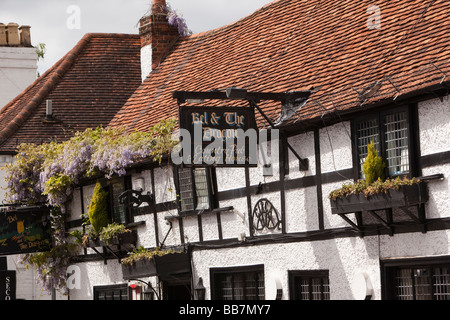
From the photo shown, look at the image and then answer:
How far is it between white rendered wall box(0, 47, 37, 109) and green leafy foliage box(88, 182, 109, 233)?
10432 millimetres

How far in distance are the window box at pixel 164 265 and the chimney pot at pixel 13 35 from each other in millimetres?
13428

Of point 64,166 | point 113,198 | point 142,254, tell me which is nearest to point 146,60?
point 64,166

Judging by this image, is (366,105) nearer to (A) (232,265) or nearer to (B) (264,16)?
(A) (232,265)

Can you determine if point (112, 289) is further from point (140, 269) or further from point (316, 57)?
point (316, 57)

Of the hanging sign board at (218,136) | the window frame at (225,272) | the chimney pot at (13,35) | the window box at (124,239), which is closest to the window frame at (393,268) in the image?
the hanging sign board at (218,136)

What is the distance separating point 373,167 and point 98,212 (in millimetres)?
8174

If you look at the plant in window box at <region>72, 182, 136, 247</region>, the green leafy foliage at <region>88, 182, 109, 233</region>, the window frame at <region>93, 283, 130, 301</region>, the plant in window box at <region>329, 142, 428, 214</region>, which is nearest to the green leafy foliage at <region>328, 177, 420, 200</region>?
the plant in window box at <region>329, 142, 428, 214</region>

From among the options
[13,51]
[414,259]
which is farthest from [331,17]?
[13,51]

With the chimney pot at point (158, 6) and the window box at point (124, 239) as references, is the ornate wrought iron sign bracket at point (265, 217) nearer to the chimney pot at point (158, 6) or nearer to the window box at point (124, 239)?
the window box at point (124, 239)

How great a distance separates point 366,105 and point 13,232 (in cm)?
1081

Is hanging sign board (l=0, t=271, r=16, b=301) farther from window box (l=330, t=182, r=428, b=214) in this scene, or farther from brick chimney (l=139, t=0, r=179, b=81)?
window box (l=330, t=182, r=428, b=214)

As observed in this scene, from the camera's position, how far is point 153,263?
1772 cm
